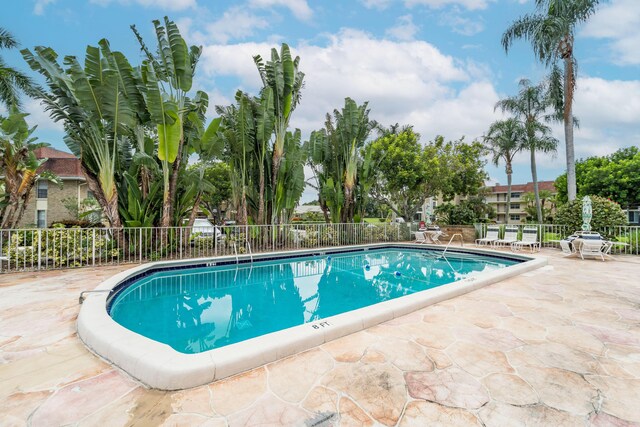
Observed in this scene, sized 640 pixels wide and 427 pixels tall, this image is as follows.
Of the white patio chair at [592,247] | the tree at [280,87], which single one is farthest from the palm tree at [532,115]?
the tree at [280,87]

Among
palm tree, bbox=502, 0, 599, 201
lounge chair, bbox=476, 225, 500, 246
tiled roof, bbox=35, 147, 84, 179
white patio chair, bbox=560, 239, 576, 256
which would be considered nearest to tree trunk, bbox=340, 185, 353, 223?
lounge chair, bbox=476, 225, 500, 246

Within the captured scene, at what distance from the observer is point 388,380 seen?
247cm

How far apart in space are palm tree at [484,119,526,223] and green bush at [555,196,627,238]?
11.6 metres

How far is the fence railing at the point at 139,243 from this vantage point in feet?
24.1

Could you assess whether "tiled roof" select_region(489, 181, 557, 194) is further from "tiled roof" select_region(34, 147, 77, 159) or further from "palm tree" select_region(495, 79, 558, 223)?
"tiled roof" select_region(34, 147, 77, 159)

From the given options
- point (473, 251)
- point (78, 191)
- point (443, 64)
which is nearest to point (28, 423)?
point (473, 251)

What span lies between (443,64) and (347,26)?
5.00 meters

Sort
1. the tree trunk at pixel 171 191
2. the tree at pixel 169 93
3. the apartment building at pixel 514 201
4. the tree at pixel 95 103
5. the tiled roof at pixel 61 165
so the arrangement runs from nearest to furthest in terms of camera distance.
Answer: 1. the tree at pixel 95 103
2. the tree at pixel 169 93
3. the tree trunk at pixel 171 191
4. the tiled roof at pixel 61 165
5. the apartment building at pixel 514 201

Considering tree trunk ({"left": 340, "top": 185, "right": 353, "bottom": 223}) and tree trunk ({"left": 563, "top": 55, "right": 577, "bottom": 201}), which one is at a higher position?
tree trunk ({"left": 563, "top": 55, "right": 577, "bottom": 201})

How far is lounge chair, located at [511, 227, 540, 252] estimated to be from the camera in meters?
12.6

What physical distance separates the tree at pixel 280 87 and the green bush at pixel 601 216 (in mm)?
13501

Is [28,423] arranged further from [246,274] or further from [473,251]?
[473,251]

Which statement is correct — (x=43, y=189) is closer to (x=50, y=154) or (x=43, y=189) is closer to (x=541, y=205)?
(x=50, y=154)

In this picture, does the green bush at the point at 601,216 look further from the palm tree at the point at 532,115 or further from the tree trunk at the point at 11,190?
the tree trunk at the point at 11,190
